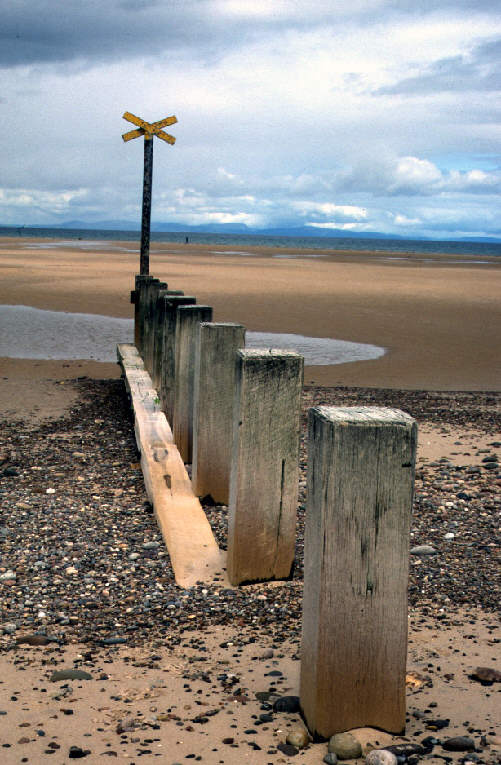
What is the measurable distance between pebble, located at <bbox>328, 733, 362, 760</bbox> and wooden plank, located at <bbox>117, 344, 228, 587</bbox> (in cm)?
152

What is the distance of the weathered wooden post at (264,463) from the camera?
399 centimetres

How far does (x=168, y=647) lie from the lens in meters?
3.50

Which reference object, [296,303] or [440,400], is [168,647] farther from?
[296,303]

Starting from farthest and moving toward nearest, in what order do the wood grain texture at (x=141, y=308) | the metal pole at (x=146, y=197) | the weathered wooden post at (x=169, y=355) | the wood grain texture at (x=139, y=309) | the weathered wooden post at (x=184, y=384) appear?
the metal pole at (x=146, y=197) → the wood grain texture at (x=139, y=309) → the wood grain texture at (x=141, y=308) → the weathered wooden post at (x=169, y=355) → the weathered wooden post at (x=184, y=384)

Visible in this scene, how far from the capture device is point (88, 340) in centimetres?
1466

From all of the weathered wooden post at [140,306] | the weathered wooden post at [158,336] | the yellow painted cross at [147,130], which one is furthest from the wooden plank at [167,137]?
the weathered wooden post at [158,336]

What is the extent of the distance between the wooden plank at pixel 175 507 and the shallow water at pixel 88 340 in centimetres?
639

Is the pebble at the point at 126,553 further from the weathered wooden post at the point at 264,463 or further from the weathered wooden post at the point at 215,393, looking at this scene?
the weathered wooden post at the point at 215,393

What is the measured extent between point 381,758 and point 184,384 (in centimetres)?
408

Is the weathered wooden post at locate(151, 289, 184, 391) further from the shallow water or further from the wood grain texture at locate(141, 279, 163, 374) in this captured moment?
the shallow water

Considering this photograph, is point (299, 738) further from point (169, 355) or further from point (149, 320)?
point (149, 320)

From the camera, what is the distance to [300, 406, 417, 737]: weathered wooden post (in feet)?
8.62

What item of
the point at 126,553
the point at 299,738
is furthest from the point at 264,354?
the point at 299,738

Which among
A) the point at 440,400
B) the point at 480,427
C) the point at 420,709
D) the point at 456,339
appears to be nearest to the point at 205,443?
the point at 420,709
